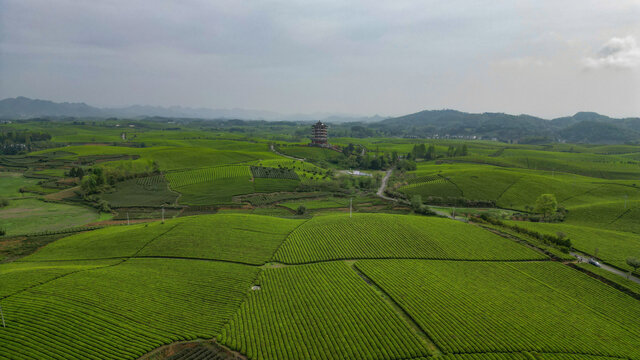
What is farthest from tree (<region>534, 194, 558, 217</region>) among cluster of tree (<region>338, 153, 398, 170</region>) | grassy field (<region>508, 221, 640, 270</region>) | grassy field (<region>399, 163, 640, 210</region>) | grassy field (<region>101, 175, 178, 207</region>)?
grassy field (<region>101, 175, 178, 207</region>)

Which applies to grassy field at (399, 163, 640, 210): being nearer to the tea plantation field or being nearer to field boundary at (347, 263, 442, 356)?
the tea plantation field

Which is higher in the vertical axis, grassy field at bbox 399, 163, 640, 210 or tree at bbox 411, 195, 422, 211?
grassy field at bbox 399, 163, 640, 210

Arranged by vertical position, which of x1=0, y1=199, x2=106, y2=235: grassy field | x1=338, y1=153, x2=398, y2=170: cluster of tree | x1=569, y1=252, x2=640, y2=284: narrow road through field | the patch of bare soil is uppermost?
x1=338, y1=153, x2=398, y2=170: cluster of tree

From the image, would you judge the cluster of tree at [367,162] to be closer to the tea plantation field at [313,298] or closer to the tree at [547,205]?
the tree at [547,205]

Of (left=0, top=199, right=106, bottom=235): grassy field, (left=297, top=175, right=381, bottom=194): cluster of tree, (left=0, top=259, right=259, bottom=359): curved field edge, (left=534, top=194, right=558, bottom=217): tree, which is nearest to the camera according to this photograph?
(left=0, top=259, right=259, bottom=359): curved field edge

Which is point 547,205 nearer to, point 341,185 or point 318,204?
point 341,185

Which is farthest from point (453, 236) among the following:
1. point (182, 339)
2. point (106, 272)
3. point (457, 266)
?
point (106, 272)

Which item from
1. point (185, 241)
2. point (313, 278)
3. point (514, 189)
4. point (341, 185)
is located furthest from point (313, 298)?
point (514, 189)
